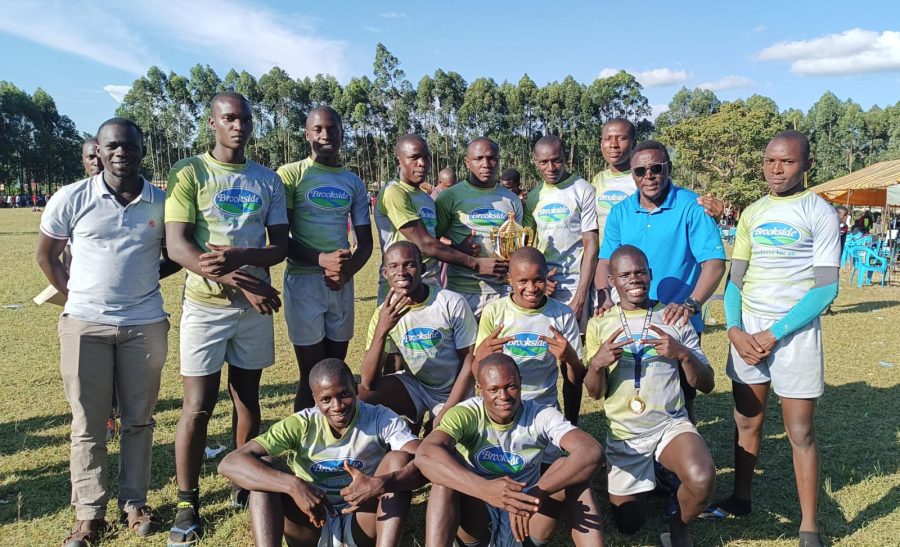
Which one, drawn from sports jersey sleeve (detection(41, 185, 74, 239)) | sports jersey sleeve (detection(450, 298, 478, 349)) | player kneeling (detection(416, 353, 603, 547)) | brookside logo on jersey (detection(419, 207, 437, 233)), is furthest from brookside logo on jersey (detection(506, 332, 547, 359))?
sports jersey sleeve (detection(41, 185, 74, 239))

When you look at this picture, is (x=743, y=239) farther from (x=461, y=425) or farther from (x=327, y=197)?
(x=327, y=197)

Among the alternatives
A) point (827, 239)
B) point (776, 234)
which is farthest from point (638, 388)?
point (827, 239)

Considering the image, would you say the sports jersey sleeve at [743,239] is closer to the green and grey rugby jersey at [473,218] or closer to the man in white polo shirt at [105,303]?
the green and grey rugby jersey at [473,218]

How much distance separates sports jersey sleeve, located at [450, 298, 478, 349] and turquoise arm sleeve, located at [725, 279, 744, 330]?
64.7 inches

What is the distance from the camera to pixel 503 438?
10.2ft

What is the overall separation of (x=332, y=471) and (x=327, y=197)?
195 cm

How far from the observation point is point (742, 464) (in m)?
3.79

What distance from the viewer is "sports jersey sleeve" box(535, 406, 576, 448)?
306 centimetres

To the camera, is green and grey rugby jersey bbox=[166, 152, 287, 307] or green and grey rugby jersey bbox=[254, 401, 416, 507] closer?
green and grey rugby jersey bbox=[254, 401, 416, 507]

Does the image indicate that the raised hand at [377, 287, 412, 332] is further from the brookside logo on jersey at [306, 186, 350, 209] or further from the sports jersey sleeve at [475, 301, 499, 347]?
the brookside logo on jersey at [306, 186, 350, 209]

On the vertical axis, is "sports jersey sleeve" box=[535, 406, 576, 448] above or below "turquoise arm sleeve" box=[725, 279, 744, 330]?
below

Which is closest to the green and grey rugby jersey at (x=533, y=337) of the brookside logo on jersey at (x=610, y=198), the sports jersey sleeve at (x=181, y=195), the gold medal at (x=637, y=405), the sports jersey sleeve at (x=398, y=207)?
the gold medal at (x=637, y=405)

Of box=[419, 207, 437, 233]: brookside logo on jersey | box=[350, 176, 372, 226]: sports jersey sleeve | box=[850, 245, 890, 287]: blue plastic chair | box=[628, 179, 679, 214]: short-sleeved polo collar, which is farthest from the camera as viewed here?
box=[850, 245, 890, 287]: blue plastic chair

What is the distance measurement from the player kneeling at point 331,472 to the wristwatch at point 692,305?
6.22 ft
